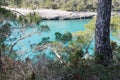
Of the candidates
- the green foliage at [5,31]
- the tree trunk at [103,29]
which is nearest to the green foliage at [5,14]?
the green foliage at [5,31]

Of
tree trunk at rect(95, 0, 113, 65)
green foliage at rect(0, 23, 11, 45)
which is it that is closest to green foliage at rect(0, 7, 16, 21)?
green foliage at rect(0, 23, 11, 45)

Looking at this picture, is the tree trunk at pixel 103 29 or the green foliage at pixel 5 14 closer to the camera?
the tree trunk at pixel 103 29

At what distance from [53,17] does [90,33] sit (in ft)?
92.1

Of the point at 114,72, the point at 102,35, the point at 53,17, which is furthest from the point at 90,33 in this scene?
the point at 53,17

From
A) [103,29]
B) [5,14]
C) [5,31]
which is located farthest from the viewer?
[5,31]

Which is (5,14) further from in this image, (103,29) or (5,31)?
(103,29)

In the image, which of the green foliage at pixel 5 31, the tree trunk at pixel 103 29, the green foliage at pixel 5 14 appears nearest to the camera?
the tree trunk at pixel 103 29

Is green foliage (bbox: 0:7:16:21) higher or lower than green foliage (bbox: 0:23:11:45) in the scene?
higher

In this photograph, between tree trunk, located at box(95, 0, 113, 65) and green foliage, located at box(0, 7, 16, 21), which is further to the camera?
green foliage, located at box(0, 7, 16, 21)

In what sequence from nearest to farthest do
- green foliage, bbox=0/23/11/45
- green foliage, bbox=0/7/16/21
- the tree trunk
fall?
1. the tree trunk
2. green foliage, bbox=0/7/16/21
3. green foliage, bbox=0/23/11/45

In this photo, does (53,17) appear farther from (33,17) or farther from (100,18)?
(100,18)

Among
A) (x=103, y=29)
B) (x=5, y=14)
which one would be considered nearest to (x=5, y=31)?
(x=5, y=14)

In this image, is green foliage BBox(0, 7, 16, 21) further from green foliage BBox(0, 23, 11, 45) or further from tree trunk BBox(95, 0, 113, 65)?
tree trunk BBox(95, 0, 113, 65)

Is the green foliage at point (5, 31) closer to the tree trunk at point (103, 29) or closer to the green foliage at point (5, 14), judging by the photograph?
the green foliage at point (5, 14)
